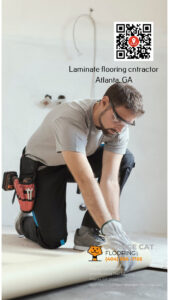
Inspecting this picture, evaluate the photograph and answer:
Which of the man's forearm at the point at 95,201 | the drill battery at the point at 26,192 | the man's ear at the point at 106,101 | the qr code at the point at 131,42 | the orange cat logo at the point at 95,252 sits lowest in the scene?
the orange cat logo at the point at 95,252

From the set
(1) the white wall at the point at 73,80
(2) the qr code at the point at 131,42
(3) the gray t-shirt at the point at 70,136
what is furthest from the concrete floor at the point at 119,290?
(1) the white wall at the point at 73,80

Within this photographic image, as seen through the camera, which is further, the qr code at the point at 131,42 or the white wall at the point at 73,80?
the white wall at the point at 73,80

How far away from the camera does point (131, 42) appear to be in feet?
6.63

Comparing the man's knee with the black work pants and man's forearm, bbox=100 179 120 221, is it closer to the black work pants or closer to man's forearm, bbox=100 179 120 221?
the black work pants

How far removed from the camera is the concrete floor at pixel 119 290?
1.48m

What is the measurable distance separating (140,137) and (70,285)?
189 centimetres

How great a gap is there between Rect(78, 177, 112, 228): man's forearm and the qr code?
704mm

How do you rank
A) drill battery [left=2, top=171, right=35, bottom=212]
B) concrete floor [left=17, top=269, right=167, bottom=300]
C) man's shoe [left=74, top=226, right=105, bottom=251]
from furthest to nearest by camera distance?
drill battery [left=2, top=171, right=35, bottom=212], man's shoe [left=74, top=226, right=105, bottom=251], concrete floor [left=17, top=269, right=167, bottom=300]

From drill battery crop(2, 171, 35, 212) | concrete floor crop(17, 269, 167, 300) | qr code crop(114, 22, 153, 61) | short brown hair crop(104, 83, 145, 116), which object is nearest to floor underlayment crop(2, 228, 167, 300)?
concrete floor crop(17, 269, 167, 300)

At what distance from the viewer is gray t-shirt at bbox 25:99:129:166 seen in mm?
1813

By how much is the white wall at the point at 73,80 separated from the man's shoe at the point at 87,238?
3.65 ft

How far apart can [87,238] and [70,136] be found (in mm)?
680

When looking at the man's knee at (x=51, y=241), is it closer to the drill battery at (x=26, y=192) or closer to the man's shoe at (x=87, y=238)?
the man's shoe at (x=87, y=238)

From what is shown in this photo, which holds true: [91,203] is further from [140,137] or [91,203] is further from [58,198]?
[140,137]
